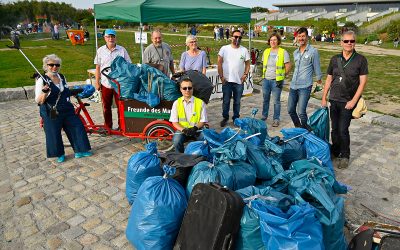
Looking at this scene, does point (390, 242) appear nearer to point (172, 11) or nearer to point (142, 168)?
point (142, 168)

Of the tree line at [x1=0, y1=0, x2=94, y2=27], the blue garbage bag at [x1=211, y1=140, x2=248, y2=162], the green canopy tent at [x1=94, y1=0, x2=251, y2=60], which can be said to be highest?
the tree line at [x1=0, y1=0, x2=94, y2=27]

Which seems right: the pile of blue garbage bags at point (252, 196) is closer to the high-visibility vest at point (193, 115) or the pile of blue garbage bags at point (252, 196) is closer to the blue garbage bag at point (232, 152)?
the blue garbage bag at point (232, 152)

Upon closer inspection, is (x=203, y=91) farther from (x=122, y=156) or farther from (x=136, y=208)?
(x=136, y=208)

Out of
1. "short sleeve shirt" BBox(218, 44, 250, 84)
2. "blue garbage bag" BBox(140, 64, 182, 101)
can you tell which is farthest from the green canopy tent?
"blue garbage bag" BBox(140, 64, 182, 101)

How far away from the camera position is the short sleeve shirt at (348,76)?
4.35 m

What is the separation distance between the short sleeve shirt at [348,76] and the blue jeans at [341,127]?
0.12 meters

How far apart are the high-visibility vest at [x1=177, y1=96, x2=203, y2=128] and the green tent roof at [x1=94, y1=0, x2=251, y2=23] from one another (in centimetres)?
213

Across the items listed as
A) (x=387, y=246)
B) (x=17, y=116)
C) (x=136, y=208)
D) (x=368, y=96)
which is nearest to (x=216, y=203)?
(x=136, y=208)

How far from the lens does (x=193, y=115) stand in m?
4.61

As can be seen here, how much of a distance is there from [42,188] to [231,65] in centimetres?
376

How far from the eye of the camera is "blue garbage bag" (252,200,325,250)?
2.29 meters

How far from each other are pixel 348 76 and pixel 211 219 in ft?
9.94

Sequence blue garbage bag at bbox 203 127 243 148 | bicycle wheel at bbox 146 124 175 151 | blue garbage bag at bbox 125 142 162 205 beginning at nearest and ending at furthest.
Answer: blue garbage bag at bbox 125 142 162 205 → blue garbage bag at bbox 203 127 243 148 → bicycle wheel at bbox 146 124 175 151

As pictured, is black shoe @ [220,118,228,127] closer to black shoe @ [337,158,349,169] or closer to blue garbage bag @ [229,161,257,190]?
black shoe @ [337,158,349,169]
